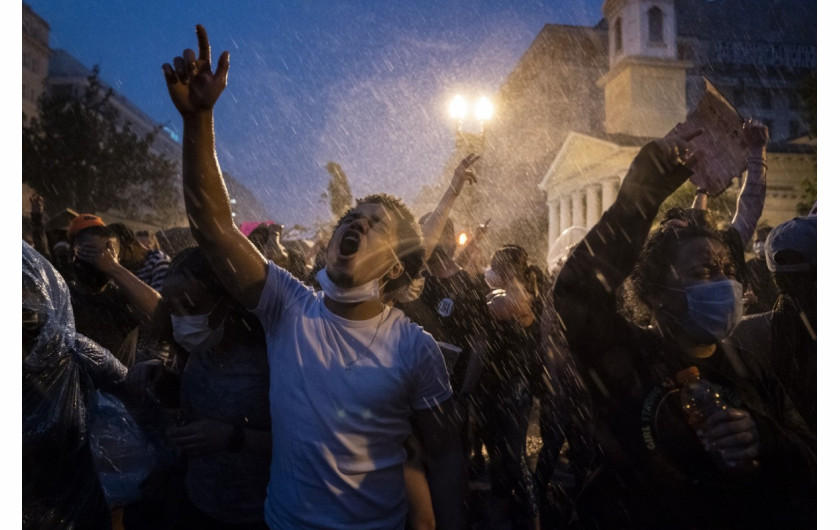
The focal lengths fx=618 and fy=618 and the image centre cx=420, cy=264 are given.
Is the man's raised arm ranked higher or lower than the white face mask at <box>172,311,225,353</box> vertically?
higher

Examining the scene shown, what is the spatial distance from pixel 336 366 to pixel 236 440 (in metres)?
0.44

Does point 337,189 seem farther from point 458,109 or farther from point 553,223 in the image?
point 553,223

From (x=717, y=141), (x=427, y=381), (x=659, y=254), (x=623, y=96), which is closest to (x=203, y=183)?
(x=427, y=381)

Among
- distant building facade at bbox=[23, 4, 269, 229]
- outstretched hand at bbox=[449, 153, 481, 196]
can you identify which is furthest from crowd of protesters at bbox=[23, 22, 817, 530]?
distant building facade at bbox=[23, 4, 269, 229]

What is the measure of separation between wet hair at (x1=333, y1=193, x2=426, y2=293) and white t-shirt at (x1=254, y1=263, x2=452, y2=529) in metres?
0.29

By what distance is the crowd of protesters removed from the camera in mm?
1783

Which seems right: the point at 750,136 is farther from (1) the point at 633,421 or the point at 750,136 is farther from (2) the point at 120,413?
(2) the point at 120,413

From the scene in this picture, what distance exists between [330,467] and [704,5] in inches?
2465

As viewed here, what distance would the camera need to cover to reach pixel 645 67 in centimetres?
4338

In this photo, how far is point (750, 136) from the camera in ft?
10.6

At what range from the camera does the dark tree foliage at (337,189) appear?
31.4 feet

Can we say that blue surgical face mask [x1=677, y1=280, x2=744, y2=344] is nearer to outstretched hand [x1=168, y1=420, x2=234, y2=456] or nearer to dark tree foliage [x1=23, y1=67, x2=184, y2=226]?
outstretched hand [x1=168, y1=420, x2=234, y2=456]

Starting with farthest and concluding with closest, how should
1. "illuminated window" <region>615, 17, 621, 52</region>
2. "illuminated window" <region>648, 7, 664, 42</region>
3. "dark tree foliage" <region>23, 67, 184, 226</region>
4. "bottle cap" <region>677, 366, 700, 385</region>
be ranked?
1. "illuminated window" <region>615, 17, 621, 52</region>
2. "illuminated window" <region>648, 7, 664, 42</region>
3. "dark tree foliage" <region>23, 67, 184, 226</region>
4. "bottle cap" <region>677, 366, 700, 385</region>

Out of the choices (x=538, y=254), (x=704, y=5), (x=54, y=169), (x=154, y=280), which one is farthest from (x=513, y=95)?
(x=154, y=280)
